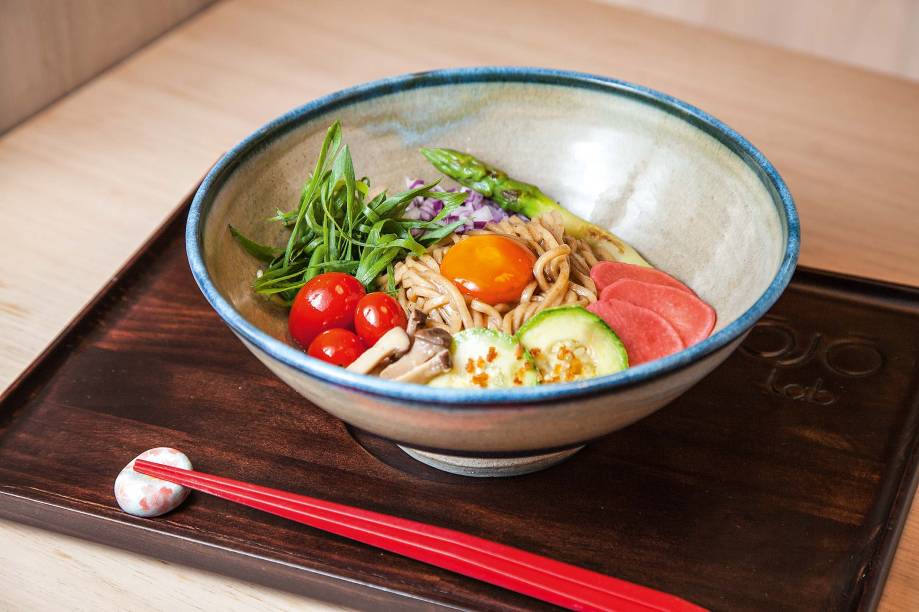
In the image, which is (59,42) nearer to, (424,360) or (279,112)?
(279,112)

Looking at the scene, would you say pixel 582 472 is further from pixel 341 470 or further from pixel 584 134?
pixel 584 134

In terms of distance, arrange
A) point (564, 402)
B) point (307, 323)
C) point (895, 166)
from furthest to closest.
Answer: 1. point (895, 166)
2. point (307, 323)
3. point (564, 402)

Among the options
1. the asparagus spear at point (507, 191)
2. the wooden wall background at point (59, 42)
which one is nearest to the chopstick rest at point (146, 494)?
the asparagus spear at point (507, 191)

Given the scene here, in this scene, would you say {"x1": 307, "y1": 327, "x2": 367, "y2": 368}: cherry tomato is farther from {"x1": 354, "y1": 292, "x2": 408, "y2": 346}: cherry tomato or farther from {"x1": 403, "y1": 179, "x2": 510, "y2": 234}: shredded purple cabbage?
{"x1": 403, "y1": 179, "x2": 510, "y2": 234}: shredded purple cabbage

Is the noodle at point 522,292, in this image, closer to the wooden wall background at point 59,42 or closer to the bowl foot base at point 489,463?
the bowl foot base at point 489,463

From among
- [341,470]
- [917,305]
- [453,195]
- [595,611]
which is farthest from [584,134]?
[595,611]

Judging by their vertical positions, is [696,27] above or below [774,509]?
above

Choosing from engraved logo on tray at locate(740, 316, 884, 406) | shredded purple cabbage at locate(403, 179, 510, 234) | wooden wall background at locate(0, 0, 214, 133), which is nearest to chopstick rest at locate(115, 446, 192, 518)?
shredded purple cabbage at locate(403, 179, 510, 234)
